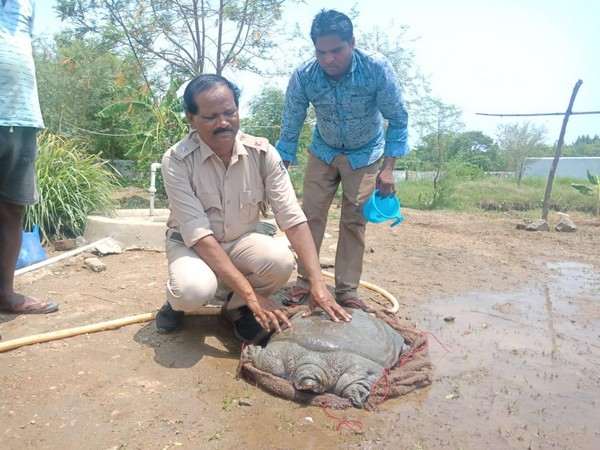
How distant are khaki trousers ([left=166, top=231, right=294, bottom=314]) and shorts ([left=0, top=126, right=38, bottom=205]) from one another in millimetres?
873

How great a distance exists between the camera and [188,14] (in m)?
9.63

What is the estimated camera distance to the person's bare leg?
304 cm

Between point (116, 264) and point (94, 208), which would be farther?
point (94, 208)

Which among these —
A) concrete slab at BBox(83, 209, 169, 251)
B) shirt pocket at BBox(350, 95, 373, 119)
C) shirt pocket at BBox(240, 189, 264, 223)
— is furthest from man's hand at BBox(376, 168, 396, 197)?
concrete slab at BBox(83, 209, 169, 251)

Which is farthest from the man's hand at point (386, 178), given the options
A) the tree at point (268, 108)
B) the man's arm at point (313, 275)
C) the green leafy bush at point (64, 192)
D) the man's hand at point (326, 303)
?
the tree at point (268, 108)

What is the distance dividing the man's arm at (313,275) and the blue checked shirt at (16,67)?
1573mm

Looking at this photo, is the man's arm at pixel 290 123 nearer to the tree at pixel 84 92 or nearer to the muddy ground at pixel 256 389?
the muddy ground at pixel 256 389

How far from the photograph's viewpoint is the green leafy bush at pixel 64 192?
17.7ft

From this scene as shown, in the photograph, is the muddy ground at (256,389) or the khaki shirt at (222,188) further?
the khaki shirt at (222,188)

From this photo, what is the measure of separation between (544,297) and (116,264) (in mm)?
3507

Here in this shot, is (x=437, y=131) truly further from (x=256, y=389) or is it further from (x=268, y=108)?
(x=256, y=389)

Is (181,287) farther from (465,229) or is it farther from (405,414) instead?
(465,229)

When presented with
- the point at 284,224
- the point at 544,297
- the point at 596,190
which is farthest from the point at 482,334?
the point at 596,190

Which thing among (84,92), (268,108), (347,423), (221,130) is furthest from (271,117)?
(347,423)
